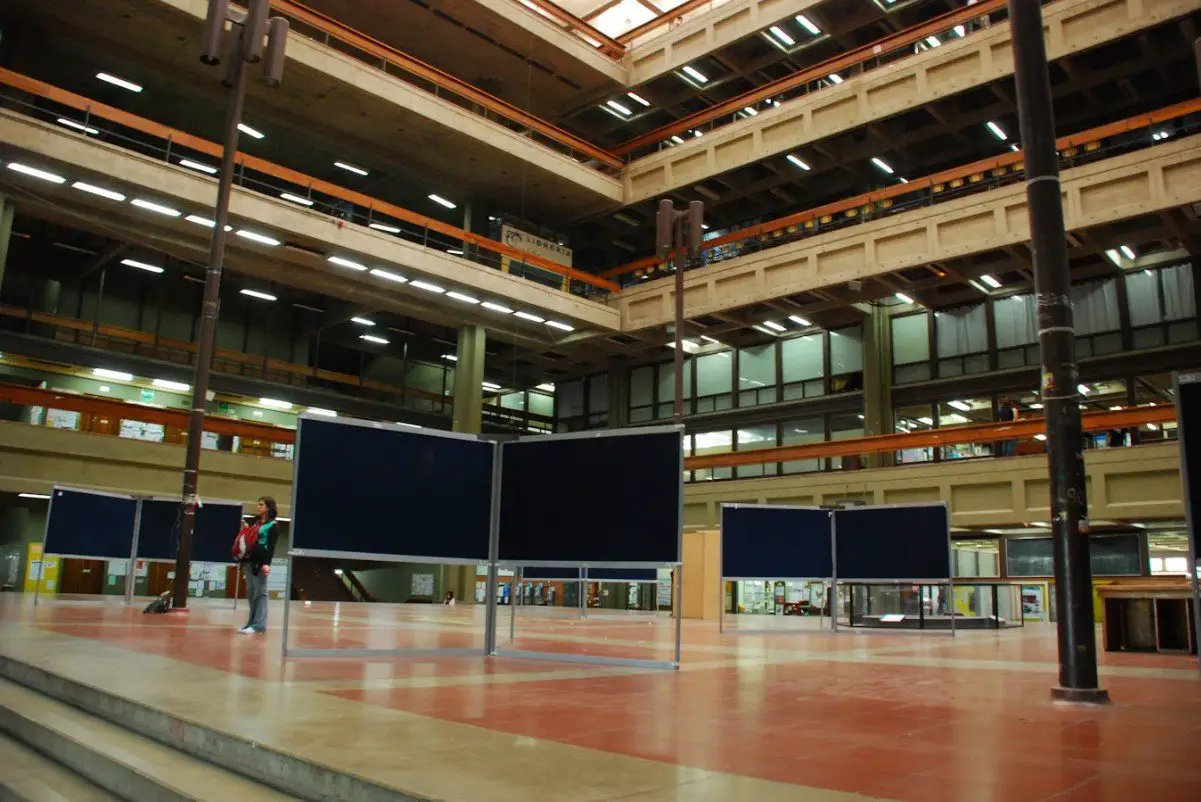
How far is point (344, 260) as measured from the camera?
88.4 feet

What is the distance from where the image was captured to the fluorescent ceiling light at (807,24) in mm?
29638

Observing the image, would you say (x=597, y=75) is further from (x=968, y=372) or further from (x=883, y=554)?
(x=883, y=554)

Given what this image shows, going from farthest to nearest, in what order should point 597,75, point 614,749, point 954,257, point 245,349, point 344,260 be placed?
point 245,349
point 597,75
point 344,260
point 954,257
point 614,749

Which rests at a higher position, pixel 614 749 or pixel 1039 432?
pixel 1039 432

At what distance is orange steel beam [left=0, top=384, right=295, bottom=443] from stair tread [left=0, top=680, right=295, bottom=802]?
791 inches

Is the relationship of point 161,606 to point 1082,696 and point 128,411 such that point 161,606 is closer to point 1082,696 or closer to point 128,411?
point 128,411

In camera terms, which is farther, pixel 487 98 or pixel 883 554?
pixel 487 98

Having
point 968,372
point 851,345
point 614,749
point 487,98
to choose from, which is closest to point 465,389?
point 487,98

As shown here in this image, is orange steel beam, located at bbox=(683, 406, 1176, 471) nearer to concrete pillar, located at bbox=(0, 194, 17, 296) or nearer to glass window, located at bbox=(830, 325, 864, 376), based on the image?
glass window, located at bbox=(830, 325, 864, 376)

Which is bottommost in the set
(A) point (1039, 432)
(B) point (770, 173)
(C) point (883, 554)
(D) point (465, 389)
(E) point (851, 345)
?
(C) point (883, 554)

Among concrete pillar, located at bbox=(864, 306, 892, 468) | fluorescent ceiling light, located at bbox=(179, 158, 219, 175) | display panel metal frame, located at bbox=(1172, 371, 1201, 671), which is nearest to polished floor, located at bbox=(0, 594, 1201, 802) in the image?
display panel metal frame, located at bbox=(1172, 371, 1201, 671)

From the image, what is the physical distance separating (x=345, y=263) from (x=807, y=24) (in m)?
17.8

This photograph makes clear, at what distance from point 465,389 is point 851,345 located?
15.0 m

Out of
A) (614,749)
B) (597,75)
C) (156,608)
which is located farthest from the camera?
(597,75)
